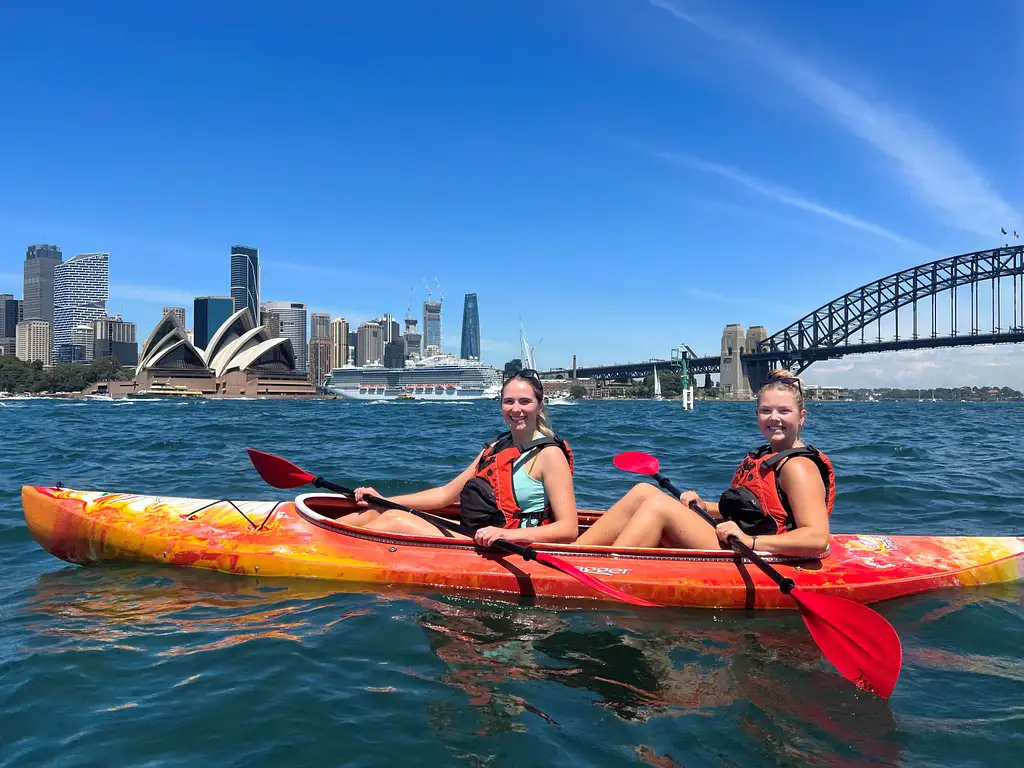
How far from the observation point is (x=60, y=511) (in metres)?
4.91

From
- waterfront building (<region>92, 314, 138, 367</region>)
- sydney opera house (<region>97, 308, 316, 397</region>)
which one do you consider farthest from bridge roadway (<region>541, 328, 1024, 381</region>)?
waterfront building (<region>92, 314, 138, 367</region>)

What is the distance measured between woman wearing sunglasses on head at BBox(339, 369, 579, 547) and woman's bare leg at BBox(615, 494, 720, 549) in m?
0.37

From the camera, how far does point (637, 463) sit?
5734mm

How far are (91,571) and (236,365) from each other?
80552mm

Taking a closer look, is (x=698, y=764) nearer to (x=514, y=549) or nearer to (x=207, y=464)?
(x=514, y=549)

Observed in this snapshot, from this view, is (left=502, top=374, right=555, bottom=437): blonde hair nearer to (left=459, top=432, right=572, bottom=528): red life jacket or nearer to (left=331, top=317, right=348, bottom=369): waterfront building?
(left=459, top=432, right=572, bottom=528): red life jacket

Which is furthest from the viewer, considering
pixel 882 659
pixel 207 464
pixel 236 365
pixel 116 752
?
pixel 236 365

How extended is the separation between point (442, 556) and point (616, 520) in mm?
1113

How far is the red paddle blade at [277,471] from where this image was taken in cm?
568

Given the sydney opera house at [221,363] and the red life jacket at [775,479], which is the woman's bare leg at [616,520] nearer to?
the red life jacket at [775,479]

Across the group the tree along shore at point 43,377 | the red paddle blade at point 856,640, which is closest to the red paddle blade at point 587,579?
the red paddle blade at point 856,640

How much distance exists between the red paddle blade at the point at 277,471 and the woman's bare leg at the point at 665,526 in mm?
2840

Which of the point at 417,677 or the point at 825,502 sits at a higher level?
the point at 825,502

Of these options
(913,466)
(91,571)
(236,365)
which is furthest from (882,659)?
(236,365)
